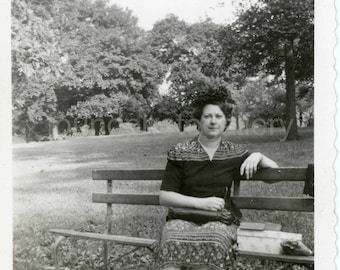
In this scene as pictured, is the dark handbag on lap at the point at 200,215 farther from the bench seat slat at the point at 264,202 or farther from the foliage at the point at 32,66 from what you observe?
the foliage at the point at 32,66

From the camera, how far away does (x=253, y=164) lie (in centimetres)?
204

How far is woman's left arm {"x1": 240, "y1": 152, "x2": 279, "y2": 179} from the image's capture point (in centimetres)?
204

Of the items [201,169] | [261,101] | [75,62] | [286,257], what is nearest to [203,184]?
[201,169]

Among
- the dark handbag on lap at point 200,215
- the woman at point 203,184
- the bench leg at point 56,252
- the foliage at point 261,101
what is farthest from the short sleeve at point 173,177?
the bench leg at point 56,252

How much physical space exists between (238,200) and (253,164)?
259 mm

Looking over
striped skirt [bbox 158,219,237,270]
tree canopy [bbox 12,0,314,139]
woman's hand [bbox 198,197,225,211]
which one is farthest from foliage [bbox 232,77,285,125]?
striped skirt [bbox 158,219,237,270]

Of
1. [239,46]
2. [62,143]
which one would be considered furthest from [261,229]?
[62,143]

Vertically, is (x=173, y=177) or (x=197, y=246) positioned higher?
(x=173, y=177)

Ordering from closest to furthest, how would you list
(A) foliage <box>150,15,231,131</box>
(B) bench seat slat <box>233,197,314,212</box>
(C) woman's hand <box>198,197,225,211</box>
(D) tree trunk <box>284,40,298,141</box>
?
(C) woman's hand <box>198,197,225,211</box>, (B) bench seat slat <box>233,197,314,212</box>, (D) tree trunk <box>284,40,298,141</box>, (A) foliage <box>150,15,231,131</box>

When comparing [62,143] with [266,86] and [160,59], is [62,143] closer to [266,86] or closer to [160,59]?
[160,59]

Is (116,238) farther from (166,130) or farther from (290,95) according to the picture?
(290,95)

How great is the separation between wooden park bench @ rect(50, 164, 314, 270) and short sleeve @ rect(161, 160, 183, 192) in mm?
279

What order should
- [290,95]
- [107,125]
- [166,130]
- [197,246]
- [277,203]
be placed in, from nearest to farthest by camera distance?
1. [197,246]
2. [277,203]
3. [290,95]
4. [166,130]
5. [107,125]

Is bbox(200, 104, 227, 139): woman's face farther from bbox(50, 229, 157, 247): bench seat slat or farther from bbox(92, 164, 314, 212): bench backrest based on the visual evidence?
bbox(50, 229, 157, 247): bench seat slat
